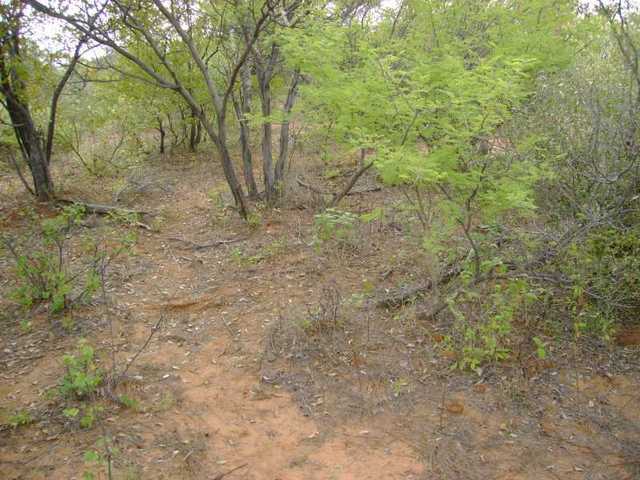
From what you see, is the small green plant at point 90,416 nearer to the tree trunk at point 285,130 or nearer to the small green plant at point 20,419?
the small green plant at point 20,419

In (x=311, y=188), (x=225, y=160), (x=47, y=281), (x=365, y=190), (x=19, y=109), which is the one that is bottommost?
(x=47, y=281)

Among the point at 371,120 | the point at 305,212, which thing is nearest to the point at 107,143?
the point at 305,212

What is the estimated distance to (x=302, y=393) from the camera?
475 cm

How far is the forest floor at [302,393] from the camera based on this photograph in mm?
3898

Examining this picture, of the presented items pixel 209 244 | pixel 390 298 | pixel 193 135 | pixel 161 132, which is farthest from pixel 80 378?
pixel 193 135

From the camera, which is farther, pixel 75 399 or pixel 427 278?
pixel 427 278

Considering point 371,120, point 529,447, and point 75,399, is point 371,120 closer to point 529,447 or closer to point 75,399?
point 529,447

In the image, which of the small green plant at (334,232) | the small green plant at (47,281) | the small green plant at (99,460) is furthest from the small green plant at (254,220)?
the small green plant at (99,460)

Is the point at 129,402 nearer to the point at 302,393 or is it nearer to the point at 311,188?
the point at 302,393

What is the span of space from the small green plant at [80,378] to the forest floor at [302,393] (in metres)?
0.12

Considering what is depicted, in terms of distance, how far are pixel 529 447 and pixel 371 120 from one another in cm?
408

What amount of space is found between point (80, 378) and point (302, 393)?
1.94 metres

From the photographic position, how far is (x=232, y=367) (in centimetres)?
521

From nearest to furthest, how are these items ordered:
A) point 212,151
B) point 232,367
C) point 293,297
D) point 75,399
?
point 75,399 < point 232,367 < point 293,297 < point 212,151
